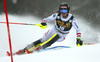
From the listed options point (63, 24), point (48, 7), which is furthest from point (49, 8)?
point (63, 24)

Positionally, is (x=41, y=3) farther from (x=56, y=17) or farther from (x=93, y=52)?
(x=93, y=52)

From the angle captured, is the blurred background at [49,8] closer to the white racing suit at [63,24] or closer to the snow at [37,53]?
the snow at [37,53]

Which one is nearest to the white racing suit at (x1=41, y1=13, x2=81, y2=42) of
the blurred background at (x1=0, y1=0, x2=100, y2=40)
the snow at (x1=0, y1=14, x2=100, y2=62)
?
the snow at (x1=0, y1=14, x2=100, y2=62)

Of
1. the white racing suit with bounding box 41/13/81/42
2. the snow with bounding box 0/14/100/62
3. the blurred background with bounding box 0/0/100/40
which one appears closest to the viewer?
the snow with bounding box 0/14/100/62

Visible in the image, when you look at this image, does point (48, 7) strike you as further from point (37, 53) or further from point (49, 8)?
point (37, 53)

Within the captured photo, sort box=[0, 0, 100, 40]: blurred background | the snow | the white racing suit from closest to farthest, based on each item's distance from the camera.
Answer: the snow → the white racing suit → box=[0, 0, 100, 40]: blurred background

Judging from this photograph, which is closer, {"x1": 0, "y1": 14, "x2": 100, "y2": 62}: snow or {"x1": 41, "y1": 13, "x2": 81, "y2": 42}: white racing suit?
{"x1": 0, "y1": 14, "x2": 100, "y2": 62}: snow

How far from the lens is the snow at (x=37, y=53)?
40.9 inches

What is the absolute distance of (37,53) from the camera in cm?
118

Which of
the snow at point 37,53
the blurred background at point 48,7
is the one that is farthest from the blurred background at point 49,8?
the snow at point 37,53

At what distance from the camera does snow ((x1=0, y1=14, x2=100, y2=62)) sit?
3.41ft

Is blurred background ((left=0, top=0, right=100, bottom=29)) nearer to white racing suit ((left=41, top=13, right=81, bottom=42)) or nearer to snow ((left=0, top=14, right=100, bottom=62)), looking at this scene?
snow ((left=0, top=14, right=100, bottom=62))


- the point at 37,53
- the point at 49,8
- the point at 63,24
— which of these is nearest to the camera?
the point at 37,53

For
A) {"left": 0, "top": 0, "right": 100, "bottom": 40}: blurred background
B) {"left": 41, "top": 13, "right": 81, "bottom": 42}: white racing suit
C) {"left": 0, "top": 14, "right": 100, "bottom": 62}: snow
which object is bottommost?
{"left": 0, "top": 14, "right": 100, "bottom": 62}: snow
